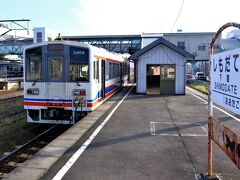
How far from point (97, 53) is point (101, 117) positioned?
2.59 m

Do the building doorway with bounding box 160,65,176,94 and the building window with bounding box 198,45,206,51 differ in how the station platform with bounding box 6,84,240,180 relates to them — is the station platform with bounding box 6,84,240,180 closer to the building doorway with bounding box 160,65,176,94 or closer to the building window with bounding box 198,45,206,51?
the building doorway with bounding box 160,65,176,94

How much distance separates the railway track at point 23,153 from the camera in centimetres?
714

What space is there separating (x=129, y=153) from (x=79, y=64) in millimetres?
4976

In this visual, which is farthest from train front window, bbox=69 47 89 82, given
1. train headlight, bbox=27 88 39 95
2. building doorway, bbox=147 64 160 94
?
building doorway, bbox=147 64 160 94

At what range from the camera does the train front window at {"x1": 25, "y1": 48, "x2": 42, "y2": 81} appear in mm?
10812

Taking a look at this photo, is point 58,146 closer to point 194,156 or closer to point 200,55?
point 194,156

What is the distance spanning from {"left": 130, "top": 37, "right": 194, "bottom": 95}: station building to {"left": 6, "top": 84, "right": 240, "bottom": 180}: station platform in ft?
29.4

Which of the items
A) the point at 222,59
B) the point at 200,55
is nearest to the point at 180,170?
the point at 222,59

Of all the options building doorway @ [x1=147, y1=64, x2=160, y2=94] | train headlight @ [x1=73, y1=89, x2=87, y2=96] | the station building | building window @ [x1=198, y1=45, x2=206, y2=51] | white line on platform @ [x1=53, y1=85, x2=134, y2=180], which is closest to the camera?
white line on platform @ [x1=53, y1=85, x2=134, y2=180]

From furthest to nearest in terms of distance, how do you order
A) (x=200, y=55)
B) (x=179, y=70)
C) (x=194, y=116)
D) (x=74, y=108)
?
(x=200, y=55), (x=179, y=70), (x=194, y=116), (x=74, y=108)

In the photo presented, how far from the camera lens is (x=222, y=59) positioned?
4.36 meters

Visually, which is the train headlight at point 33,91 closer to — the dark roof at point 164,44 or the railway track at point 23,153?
the railway track at point 23,153

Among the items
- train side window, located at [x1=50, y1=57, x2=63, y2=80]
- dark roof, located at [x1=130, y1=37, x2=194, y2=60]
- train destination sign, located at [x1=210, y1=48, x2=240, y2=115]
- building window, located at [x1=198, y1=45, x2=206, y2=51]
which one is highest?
building window, located at [x1=198, y1=45, x2=206, y2=51]

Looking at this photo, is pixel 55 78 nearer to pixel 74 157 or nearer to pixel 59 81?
pixel 59 81
